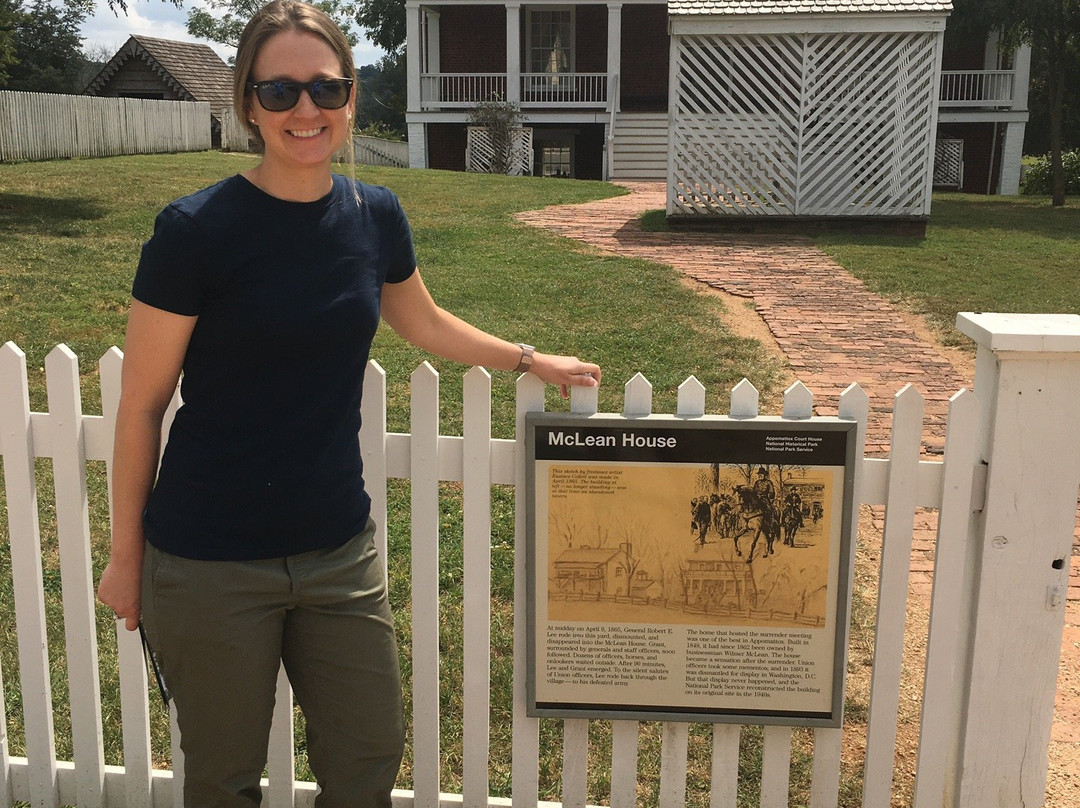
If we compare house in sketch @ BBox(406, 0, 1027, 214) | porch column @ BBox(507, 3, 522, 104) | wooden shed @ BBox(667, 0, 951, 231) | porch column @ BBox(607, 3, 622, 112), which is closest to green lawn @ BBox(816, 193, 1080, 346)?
wooden shed @ BBox(667, 0, 951, 231)

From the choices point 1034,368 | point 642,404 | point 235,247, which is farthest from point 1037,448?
point 235,247

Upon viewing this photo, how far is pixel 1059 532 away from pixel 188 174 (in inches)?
652

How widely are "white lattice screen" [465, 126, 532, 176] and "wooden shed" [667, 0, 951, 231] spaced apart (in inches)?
448

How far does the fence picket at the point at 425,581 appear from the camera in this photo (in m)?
2.75

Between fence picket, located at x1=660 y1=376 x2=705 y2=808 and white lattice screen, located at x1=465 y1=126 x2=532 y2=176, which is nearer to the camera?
fence picket, located at x1=660 y1=376 x2=705 y2=808

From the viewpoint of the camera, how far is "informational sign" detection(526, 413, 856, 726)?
2.67 meters

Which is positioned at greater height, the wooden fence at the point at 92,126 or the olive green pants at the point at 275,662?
the wooden fence at the point at 92,126

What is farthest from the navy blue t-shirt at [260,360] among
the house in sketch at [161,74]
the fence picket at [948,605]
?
the house in sketch at [161,74]

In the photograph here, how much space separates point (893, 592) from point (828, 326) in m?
6.49

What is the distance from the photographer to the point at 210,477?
85.9 inches

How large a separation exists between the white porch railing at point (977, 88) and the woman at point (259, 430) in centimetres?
2683

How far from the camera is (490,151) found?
87.1ft

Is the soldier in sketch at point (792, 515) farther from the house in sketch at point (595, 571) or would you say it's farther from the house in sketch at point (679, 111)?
the house in sketch at point (679, 111)

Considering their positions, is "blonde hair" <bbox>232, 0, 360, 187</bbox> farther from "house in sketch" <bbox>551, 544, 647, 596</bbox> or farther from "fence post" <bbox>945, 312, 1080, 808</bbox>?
"fence post" <bbox>945, 312, 1080, 808</bbox>
